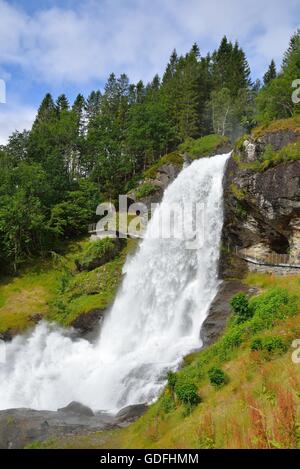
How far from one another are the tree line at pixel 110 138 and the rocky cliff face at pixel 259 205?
16.5 meters

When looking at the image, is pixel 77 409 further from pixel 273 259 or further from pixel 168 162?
pixel 168 162

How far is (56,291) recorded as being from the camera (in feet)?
121

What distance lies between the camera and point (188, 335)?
25438 millimetres

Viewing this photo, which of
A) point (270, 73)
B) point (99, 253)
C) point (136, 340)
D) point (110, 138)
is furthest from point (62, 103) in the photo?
point (136, 340)

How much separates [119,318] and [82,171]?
38895mm

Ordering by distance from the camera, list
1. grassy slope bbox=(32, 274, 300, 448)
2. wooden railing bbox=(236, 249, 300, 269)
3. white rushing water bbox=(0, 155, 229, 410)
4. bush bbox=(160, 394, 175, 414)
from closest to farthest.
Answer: grassy slope bbox=(32, 274, 300, 448) < bush bbox=(160, 394, 175, 414) < white rushing water bbox=(0, 155, 229, 410) < wooden railing bbox=(236, 249, 300, 269)

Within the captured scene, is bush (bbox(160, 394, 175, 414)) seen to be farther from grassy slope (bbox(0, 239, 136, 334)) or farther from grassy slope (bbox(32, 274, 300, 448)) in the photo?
grassy slope (bbox(0, 239, 136, 334))

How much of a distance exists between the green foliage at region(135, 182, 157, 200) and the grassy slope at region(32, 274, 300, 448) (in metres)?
28.5

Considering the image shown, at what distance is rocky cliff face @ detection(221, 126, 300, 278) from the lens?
26.8m

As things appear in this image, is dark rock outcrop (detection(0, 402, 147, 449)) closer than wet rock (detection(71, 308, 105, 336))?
Yes

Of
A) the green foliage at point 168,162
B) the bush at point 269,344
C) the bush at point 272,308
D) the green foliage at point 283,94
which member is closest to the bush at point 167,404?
the bush at point 269,344

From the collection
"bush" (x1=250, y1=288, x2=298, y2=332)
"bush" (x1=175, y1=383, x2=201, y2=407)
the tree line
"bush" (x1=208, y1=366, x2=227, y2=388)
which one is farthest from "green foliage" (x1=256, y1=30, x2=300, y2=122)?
"bush" (x1=175, y1=383, x2=201, y2=407)

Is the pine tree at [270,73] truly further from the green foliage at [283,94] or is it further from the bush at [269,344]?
the bush at [269,344]

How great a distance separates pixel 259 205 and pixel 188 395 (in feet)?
54.8
